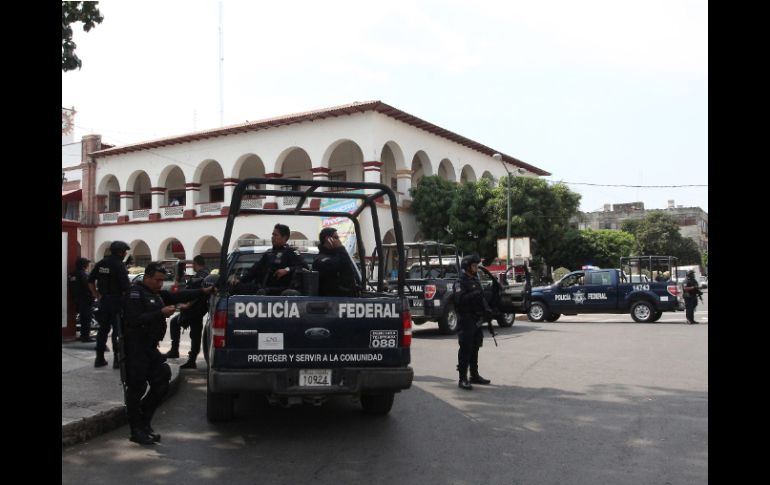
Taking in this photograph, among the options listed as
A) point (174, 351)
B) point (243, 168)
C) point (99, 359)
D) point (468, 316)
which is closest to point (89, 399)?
point (99, 359)

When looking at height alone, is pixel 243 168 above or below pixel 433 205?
above

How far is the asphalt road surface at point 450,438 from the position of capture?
4871 mm

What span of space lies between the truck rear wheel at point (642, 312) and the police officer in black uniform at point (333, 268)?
1497cm

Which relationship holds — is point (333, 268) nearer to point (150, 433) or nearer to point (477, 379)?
point (150, 433)

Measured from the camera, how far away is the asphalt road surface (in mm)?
4871

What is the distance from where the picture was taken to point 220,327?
5.63 metres

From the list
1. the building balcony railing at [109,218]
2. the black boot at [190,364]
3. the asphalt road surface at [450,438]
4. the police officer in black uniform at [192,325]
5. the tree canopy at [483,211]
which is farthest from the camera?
the building balcony railing at [109,218]

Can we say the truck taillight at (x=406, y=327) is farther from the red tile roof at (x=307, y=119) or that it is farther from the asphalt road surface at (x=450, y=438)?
the red tile roof at (x=307, y=119)

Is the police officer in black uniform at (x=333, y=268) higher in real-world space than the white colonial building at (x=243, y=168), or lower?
lower

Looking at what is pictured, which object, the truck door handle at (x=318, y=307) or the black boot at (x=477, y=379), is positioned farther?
the black boot at (x=477, y=379)

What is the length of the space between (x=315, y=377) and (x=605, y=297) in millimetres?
15896

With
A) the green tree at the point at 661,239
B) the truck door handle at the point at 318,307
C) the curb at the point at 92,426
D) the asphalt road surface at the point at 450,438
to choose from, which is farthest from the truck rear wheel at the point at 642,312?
the green tree at the point at 661,239
